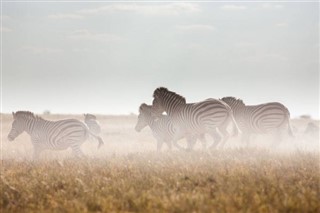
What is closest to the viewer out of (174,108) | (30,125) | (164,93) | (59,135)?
(174,108)

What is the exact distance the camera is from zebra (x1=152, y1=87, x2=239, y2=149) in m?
19.5

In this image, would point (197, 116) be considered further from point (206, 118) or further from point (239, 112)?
point (239, 112)

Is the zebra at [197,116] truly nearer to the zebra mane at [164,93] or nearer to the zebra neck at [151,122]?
the zebra mane at [164,93]

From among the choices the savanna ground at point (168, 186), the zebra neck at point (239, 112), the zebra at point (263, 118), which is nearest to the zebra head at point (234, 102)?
the zebra at point (263, 118)

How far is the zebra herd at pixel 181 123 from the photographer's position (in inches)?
774

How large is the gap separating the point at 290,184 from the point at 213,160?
3.81 m

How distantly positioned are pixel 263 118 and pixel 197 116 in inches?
199

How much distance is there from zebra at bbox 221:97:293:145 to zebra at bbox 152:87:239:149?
312 cm

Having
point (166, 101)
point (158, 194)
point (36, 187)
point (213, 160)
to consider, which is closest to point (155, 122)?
point (166, 101)

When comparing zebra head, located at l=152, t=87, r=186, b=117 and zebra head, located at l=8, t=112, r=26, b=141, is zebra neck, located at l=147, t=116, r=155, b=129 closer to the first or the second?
zebra head, located at l=152, t=87, r=186, b=117

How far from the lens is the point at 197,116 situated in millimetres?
19547

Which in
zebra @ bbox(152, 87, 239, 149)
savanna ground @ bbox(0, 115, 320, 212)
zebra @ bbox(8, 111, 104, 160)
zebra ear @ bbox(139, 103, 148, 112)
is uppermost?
zebra ear @ bbox(139, 103, 148, 112)

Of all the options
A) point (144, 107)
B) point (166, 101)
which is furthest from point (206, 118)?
point (144, 107)

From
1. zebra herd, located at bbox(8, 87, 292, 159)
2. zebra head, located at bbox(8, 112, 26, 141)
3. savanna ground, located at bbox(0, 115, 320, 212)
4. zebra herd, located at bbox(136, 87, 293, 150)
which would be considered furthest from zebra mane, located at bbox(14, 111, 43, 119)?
savanna ground, located at bbox(0, 115, 320, 212)
